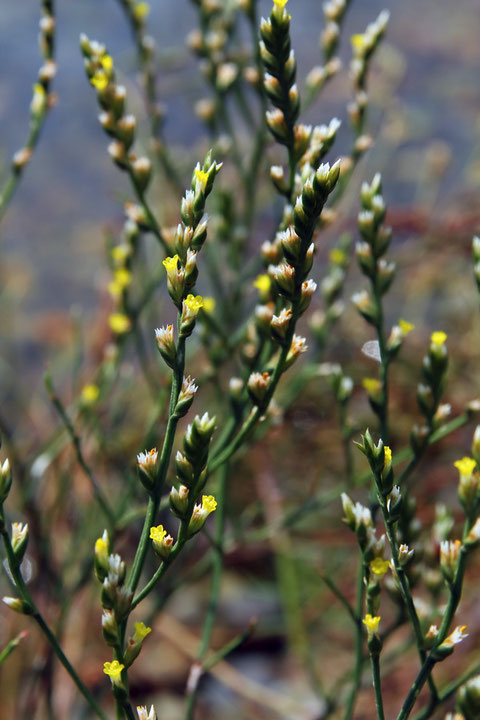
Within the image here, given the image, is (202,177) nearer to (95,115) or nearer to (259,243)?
(259,243)

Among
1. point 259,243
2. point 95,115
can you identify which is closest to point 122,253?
point 259,243

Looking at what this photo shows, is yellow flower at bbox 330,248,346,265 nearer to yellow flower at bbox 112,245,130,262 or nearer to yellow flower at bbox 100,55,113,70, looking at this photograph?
yellow flower at bbox 112,245,130,262

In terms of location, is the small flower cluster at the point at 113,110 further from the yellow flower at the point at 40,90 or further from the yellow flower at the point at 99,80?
the yellow flower at the point at 40,90

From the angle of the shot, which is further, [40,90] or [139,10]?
[139,10]

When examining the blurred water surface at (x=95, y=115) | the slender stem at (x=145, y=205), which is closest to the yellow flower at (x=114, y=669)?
the slender stem at (x=145, y=205)

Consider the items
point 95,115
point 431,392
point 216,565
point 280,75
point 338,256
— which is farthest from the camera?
point 95,115
